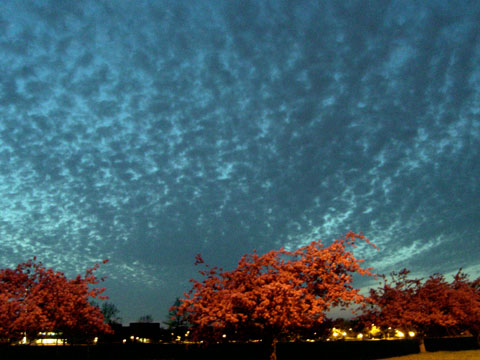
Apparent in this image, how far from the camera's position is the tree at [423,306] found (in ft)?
131

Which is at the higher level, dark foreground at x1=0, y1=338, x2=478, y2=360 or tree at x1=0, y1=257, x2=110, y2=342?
tree at x1=0, y1=257, x2=110, y2=342

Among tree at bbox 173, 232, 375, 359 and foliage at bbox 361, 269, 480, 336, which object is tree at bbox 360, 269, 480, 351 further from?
tree at bbox 173, 232, 375, 359

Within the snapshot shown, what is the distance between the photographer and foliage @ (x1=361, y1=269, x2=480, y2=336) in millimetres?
39812

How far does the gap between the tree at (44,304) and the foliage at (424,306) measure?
2717 cm

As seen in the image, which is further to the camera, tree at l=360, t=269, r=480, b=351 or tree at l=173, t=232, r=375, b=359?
tree at l=360, t=269, r=480, b=351

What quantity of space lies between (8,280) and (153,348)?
9.74m

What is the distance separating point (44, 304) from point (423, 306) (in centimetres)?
→ 3560

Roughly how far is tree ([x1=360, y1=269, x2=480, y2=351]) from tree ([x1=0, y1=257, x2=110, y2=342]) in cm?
2786

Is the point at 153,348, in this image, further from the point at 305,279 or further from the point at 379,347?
the point at 379,347

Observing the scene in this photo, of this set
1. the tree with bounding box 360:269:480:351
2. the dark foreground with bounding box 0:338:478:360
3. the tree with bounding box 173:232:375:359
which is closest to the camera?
the tree with bounding box 173:232:375:359

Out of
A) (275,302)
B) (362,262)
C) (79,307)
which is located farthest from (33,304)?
(362,262)

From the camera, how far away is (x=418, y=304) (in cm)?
4088

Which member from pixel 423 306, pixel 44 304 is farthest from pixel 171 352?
pixel 423 306

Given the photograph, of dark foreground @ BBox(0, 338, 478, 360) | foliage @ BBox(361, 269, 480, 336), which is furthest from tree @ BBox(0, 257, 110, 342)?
foliage @ BBox(361, 269, 480, 336)
